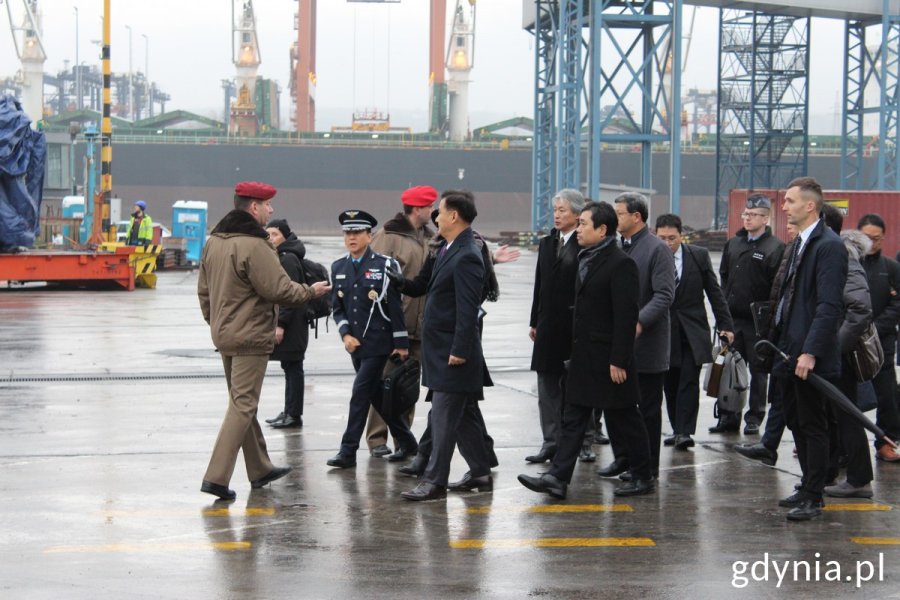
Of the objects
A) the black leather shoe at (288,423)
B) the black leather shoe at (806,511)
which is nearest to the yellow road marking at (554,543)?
the black leather shoe at (806,511)

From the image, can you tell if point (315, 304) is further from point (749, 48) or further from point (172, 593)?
point (749, 48)

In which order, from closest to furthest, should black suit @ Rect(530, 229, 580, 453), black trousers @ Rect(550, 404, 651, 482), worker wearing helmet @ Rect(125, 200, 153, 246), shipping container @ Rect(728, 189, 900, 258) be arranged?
black trousers @ Rect(550, 404, 651, 482) < black suit @ Rect(530, 229, 580, 453) < worker wearing helmet @ Rect(125, 200, 153, 246) < shipping container @ Rect(728, 189, 900, 258)

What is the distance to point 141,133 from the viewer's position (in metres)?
88.2

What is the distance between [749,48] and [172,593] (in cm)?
5510

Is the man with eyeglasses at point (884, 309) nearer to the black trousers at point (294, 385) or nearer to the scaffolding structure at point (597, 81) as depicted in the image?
the black trousers at point (294, 385)

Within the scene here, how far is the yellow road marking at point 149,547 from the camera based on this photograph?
588 cm

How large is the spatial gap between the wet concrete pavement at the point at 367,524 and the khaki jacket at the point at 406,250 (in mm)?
999

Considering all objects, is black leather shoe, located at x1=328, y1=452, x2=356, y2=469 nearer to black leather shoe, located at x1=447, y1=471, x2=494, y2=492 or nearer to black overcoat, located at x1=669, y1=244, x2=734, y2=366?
black leather shoe, located at x1=447, y1=471, x2=494, y2=492

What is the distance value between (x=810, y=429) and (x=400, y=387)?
2445 millimetres

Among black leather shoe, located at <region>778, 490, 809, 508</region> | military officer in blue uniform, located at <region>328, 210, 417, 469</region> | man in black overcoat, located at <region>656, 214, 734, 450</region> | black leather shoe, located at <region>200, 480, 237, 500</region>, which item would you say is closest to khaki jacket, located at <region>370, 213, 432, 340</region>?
military officer in blue uniform, located at <region>328, 210, 417, 469</region>

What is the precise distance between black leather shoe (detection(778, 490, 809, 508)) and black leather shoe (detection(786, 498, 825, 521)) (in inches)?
0.8

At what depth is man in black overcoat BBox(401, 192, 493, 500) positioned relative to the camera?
688cm

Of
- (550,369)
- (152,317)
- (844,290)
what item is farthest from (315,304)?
(152,317)

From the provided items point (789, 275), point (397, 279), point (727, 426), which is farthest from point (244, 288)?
point (727, 426)
